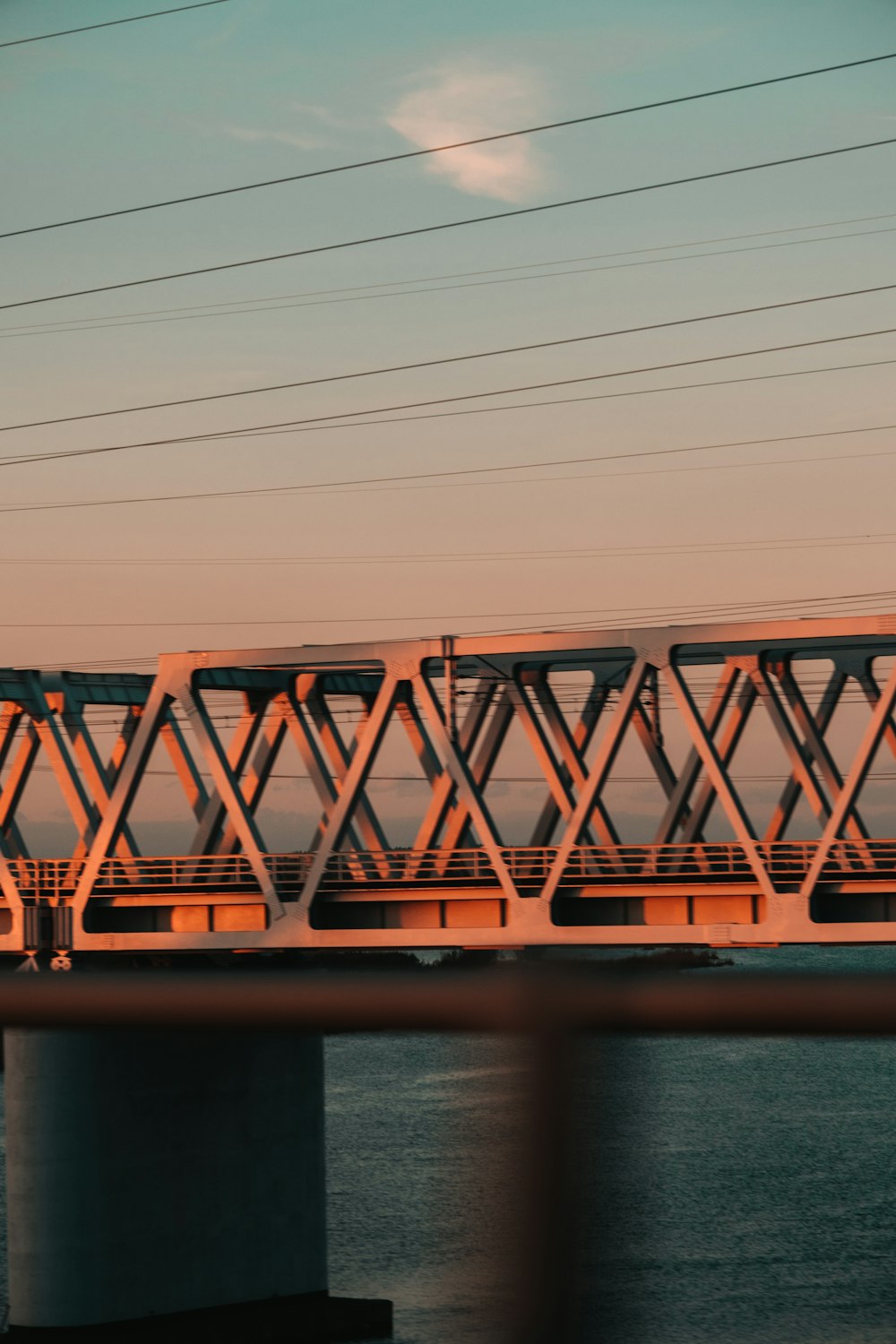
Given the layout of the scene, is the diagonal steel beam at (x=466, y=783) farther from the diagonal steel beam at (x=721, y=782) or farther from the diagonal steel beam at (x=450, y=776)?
the diagonal steel beam at (x=721, y=782)

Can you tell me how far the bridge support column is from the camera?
3377mm

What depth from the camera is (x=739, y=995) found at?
2.85 m

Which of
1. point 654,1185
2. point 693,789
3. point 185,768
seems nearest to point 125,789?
point 185,768

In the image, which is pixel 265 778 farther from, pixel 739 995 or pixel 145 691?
pixel 739 995

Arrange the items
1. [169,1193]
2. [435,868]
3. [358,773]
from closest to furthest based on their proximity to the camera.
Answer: [169,1193] < [358,773] < [435,868]

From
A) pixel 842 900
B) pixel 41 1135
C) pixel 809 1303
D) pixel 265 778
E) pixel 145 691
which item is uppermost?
pixel 145 691

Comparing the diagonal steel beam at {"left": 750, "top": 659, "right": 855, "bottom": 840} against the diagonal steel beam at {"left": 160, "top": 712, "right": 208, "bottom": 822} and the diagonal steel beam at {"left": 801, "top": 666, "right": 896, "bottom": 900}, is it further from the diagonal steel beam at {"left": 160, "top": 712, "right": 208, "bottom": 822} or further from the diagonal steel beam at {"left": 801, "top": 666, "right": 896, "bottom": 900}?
the diagonal steel beam at {"left": 160, "top": 712, "right": 208, "bottom": 822}

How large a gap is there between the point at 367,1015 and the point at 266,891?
40.1m

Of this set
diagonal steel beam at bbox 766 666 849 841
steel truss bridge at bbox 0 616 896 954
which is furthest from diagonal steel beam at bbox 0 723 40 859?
diagonal steel beam at bbox 766 666 849 841

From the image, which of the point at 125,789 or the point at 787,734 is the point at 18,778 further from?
the point at 787,734

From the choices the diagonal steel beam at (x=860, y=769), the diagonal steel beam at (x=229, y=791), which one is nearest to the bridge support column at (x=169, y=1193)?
the diagonal steel beam at (x=229, y=791)

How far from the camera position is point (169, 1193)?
194 inches

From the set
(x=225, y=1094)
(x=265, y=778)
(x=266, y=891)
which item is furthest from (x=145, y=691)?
(x=225, y=1094)

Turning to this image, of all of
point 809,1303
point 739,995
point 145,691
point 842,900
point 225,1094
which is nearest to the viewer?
point 739,995
